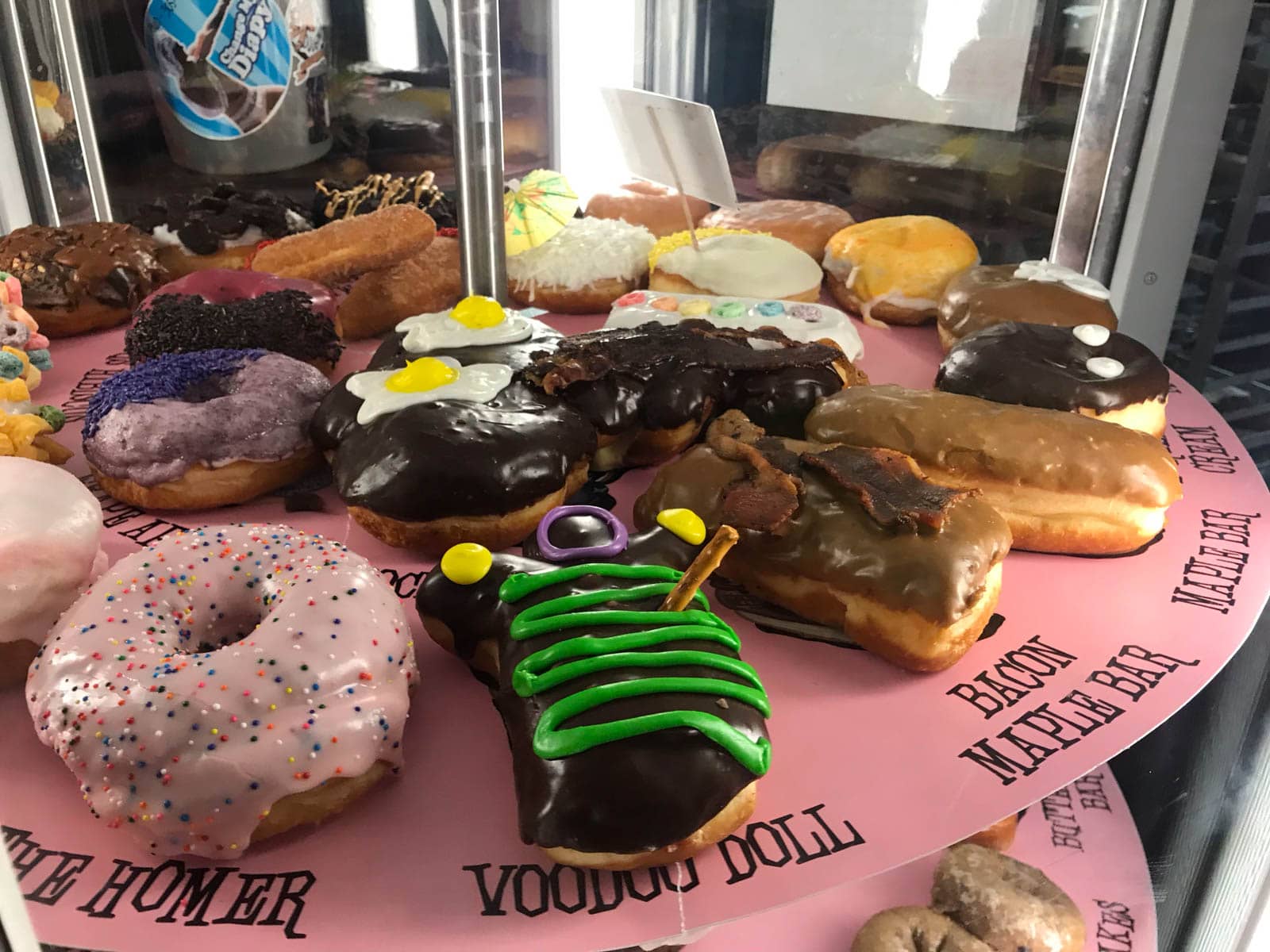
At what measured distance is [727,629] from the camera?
3.83 ft

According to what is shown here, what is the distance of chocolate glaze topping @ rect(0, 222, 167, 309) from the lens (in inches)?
86.7

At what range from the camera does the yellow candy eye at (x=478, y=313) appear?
6.29ft

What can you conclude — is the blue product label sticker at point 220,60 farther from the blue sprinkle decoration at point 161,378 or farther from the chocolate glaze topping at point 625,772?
the chocolate glaze topping at point 625,772

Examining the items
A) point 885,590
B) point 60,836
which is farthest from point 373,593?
point 885,590

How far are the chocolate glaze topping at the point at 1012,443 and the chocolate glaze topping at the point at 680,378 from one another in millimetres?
128

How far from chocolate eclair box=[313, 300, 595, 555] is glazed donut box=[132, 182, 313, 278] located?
1.00 metres

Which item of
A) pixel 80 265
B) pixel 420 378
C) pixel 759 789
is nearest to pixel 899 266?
pixel 420 378

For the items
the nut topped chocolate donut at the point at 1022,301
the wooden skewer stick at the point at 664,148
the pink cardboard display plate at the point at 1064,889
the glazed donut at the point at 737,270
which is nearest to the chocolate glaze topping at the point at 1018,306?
the nut topped chocolate donut at the point at 1022,301

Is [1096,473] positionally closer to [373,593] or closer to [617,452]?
[617,452]

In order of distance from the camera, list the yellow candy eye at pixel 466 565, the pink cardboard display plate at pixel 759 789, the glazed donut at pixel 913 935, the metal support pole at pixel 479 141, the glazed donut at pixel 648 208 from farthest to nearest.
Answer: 1. the glazed donut at pixel 648 208
2. the metal support pole at pixel 479 141
3. the glazed donut at pixel 913 935
4. the yellow candy eye at pixel 466 565
5. the pink cardboard display plate at pixel 759 789

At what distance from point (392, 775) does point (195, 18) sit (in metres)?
2.29

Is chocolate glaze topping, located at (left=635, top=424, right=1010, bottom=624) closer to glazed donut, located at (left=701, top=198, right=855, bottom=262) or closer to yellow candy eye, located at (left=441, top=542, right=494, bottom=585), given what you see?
yellow candy eye, located at (left=441, top=542, right=494, bottom=585)

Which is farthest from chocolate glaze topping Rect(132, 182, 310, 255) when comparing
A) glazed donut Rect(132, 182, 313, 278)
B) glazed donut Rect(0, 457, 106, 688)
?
glazed donut Rect(0, 457, 106, 688)

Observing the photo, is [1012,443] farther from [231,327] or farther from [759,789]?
[231,327]
